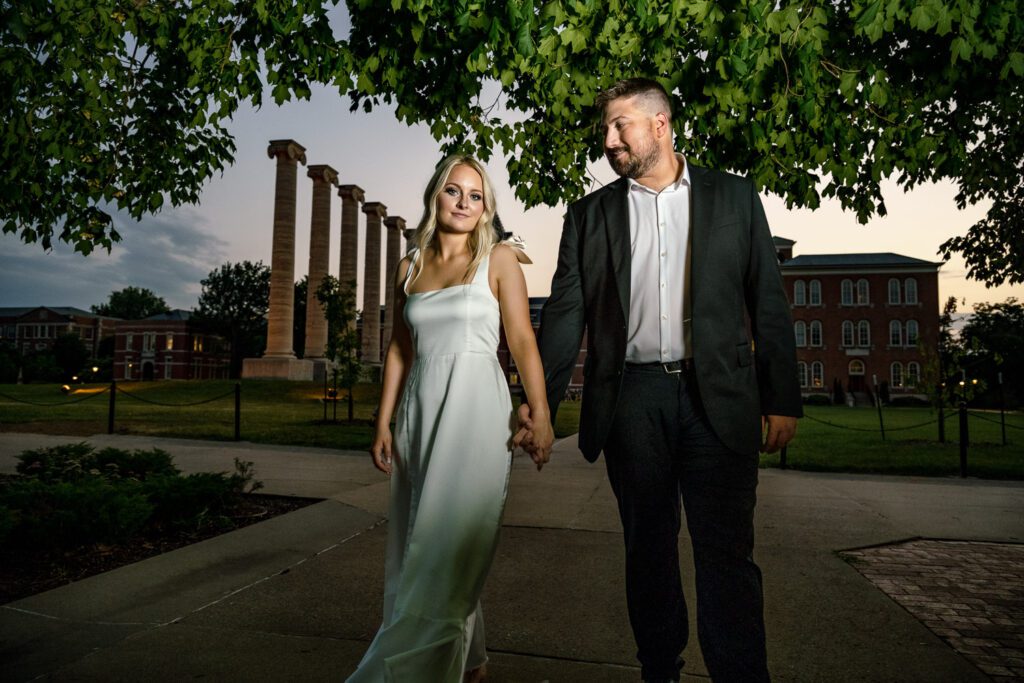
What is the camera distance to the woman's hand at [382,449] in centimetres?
281

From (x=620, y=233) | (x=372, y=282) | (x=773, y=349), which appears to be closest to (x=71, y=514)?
(x=620, y=233)

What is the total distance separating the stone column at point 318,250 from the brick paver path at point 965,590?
48463 mm

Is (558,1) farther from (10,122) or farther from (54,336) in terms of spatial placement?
(54,336)

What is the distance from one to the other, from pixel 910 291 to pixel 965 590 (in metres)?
67.0

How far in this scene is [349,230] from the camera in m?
57.7

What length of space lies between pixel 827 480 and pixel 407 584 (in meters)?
8.24

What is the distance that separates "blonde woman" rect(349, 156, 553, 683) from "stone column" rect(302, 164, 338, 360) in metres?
49.3

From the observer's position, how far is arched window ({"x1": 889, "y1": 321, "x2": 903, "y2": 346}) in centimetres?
6062

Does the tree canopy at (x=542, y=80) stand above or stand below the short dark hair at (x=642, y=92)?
above

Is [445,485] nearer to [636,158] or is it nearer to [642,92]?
[636,158]

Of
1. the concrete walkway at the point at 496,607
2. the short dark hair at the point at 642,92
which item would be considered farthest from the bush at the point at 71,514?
the short dark hair at the point at 642,92

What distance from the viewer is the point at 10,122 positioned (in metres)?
6.43

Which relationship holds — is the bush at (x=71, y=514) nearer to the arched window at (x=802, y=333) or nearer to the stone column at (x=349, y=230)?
the stone column at (x=349, y=230)

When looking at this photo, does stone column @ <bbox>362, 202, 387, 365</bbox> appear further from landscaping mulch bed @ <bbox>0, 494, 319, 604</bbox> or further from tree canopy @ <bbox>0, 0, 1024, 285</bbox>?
landscaping mulch bed @ <bbox>0, 494, 319, 604</bbox>
